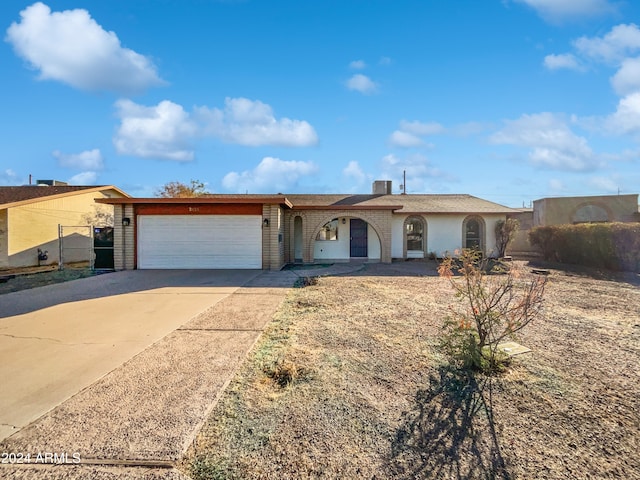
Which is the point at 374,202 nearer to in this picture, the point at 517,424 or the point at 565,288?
the point at 565,288

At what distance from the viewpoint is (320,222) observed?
1520 centimetres

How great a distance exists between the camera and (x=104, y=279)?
1086cm

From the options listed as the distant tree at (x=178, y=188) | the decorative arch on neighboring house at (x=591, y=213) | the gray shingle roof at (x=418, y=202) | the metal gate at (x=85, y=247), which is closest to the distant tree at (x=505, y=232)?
the gray shingle roof at (x=418, y=202)

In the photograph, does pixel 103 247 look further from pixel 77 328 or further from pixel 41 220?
pixel 77 328

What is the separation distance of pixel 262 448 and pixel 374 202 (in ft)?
53.8

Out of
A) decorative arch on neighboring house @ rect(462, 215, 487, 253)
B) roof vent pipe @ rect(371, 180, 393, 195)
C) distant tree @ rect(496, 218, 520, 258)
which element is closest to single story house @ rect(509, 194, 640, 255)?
distant tree @ rect(496, 218, 520, 258)

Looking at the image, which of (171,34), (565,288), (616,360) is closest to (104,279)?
(171,34)

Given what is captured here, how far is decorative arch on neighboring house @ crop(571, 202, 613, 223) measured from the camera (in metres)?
21.0

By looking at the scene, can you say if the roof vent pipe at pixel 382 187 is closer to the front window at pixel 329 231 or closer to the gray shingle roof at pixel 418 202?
the gray shingle roof at pixel 418 202

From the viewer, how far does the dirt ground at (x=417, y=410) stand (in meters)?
2.33

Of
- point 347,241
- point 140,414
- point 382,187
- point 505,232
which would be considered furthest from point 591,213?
point 140,414

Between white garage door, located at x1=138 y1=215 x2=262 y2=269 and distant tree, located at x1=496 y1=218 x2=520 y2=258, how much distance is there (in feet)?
40.3

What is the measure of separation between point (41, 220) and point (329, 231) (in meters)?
14.0

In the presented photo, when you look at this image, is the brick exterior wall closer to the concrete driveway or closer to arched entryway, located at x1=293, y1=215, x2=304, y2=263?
the concrete driveway
